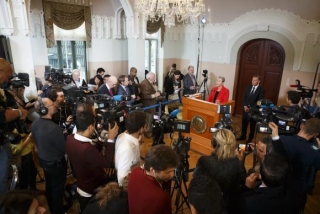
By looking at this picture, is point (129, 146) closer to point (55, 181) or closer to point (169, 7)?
point (55, 181)

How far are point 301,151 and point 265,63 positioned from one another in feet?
14.5

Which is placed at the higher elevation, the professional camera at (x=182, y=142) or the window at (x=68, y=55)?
the window at (x=68, y=55)

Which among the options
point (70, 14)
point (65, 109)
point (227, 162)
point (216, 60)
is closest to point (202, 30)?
point (216, 60)

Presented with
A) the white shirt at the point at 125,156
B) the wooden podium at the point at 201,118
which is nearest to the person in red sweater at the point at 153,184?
the white shirt at the point at 125,156

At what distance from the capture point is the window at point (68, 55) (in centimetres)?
578

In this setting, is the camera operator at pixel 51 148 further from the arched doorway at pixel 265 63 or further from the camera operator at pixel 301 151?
the arched doorway at pixel 265 63

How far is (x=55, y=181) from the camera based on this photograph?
2232 mm

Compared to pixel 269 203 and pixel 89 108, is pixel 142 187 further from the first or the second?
pixel 89 108

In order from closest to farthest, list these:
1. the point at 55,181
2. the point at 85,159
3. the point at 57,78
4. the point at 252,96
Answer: the point at 85,159 < the point at 55,181 < the point at 57,78 < the point at 252,96

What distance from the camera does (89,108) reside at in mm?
2281

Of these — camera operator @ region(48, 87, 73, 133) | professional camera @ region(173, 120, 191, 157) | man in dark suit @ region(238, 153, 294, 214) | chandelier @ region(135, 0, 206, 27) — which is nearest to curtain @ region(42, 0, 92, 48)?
chandelier @ region(135, 0, 206, 27)

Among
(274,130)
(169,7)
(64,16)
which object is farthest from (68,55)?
(274,130)

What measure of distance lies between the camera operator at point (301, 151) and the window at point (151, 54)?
20.1ft

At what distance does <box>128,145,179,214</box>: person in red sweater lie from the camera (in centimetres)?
128
